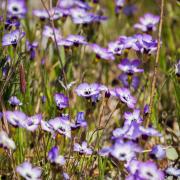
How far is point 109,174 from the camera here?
2.23 m

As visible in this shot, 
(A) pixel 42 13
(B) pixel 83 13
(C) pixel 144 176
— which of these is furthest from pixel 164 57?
(C) pixel 144 176

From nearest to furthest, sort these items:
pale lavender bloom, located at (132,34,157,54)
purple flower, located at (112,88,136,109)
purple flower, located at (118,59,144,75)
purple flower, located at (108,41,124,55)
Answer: purple flower, located at (112,88,136,109) < pale lavender bloom, located at (132,34,157,54) < purple flower, located at (118,59,144,75) < purple flower, located at (108,41,124,55)

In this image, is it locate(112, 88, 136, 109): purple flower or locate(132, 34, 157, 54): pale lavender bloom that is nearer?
locate(112, 88, 136, 109): purple flower

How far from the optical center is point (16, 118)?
1751 mm

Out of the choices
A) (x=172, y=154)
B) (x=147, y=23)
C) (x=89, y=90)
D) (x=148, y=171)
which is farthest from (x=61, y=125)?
(x=147, y=23)

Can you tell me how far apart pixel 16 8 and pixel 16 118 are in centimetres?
114

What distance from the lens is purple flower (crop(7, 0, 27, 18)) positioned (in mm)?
2697

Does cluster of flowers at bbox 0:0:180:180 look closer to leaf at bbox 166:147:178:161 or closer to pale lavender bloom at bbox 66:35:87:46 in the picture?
pale lavender bloom at bbox 66:35:87:46

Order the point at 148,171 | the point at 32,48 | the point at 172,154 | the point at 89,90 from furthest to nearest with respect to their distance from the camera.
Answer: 1. the point at 32,48
2. the point at 172,154
3. the point at 89,90
4. the point at 148,171

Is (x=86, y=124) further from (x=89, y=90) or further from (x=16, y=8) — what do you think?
(x=16, y=8)

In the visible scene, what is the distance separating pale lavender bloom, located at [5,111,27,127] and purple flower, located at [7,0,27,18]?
102 cm

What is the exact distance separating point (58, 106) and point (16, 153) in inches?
9.6

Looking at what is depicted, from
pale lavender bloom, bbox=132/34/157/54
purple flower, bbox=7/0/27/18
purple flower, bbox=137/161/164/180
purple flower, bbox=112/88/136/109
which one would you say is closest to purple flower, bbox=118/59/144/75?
pale lavender bloom, bbox=132/34/157/54

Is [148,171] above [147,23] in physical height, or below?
below
